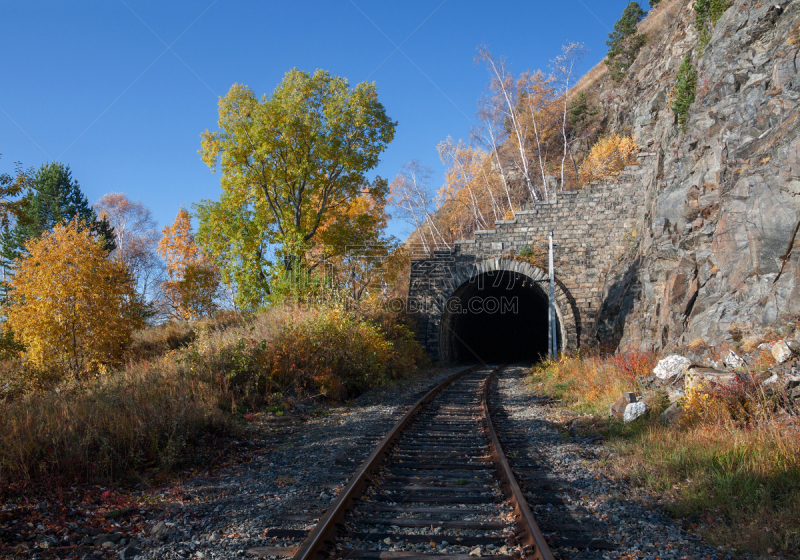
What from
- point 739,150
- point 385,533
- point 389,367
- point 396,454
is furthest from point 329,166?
point 385,533

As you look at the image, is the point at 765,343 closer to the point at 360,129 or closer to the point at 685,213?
the point at 685,213

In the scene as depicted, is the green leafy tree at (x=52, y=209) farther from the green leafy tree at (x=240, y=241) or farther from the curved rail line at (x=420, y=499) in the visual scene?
the curved rail line at (x=420, y=499)

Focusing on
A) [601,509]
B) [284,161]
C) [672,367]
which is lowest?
[601,509]

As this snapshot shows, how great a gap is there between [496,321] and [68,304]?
2330 cm

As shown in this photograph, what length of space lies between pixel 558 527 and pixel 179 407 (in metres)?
4.92

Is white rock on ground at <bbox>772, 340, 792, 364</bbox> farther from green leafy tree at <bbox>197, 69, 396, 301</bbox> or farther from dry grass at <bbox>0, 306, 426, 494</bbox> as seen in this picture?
green leafy tree at <bbox>197, 69, 396, 301</bbox>

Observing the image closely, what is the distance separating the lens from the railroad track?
3.41 meters

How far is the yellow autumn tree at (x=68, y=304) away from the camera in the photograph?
11.7m

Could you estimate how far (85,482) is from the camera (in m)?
4.79

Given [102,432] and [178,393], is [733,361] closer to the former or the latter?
[178,393]

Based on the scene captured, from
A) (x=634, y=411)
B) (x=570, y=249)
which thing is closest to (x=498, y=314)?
(x=570, y=249)

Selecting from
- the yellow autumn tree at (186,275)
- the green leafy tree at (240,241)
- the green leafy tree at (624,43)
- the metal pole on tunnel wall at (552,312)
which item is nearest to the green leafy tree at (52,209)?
the yellow autumn tree at (186,275)

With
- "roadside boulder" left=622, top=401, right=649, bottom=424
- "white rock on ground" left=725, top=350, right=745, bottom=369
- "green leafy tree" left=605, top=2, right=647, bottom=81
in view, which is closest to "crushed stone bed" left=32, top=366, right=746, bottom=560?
"roadside boulder" left=622, top=401, right=649, bottom=424

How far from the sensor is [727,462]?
456 cm
